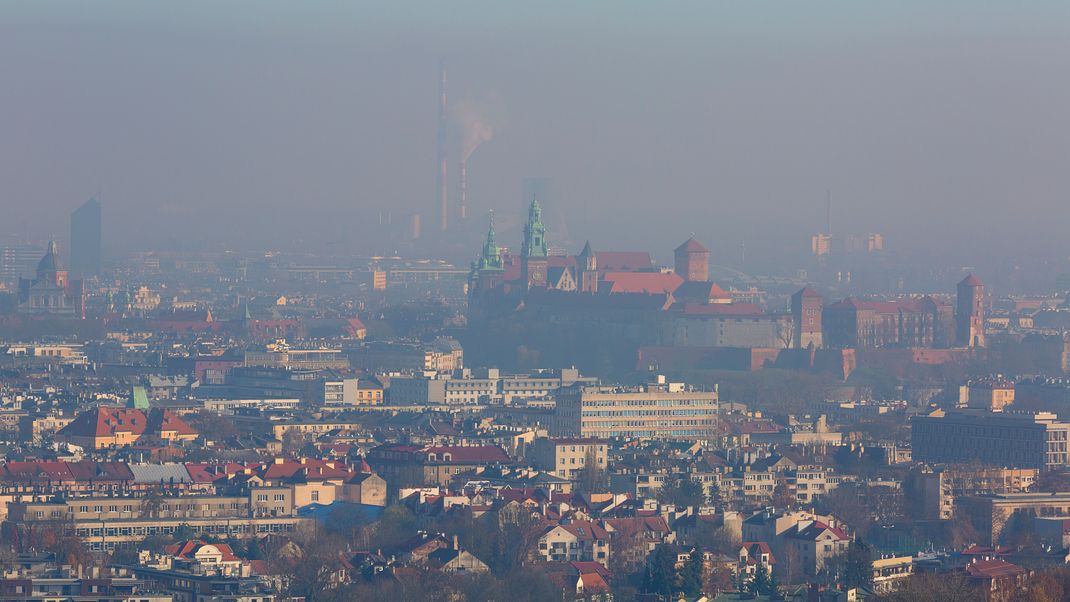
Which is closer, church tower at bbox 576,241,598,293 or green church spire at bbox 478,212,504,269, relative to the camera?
church tower at bbox 576,241,598,293

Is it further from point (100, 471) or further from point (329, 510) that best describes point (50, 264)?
point (329, 510)

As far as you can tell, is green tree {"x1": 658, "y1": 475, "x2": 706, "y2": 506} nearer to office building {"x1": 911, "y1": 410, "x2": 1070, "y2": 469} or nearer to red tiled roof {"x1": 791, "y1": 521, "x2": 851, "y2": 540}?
red tiled roof {"x1": 791, "y1": 521, "x2": 851, "y2": 540}

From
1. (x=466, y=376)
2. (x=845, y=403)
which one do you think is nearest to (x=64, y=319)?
(x=466, y=376)

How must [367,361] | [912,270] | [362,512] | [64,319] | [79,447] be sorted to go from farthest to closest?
[912,270] → [64,319] → [367,361] → [79,447] → [362,512]

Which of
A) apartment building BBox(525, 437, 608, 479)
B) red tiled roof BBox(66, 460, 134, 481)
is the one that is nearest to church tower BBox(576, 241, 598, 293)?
apartment building BBox(525, 437, 608, 479)

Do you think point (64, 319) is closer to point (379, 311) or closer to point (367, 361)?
point (379, 311)

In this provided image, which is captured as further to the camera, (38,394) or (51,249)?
(51,249)

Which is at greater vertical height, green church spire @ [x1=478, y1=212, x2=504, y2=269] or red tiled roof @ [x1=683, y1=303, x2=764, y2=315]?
green church spire @ [x1=478, y1=212, x2=504, y2=269]

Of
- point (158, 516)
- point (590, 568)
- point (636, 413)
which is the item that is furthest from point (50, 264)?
point (590, 568)
